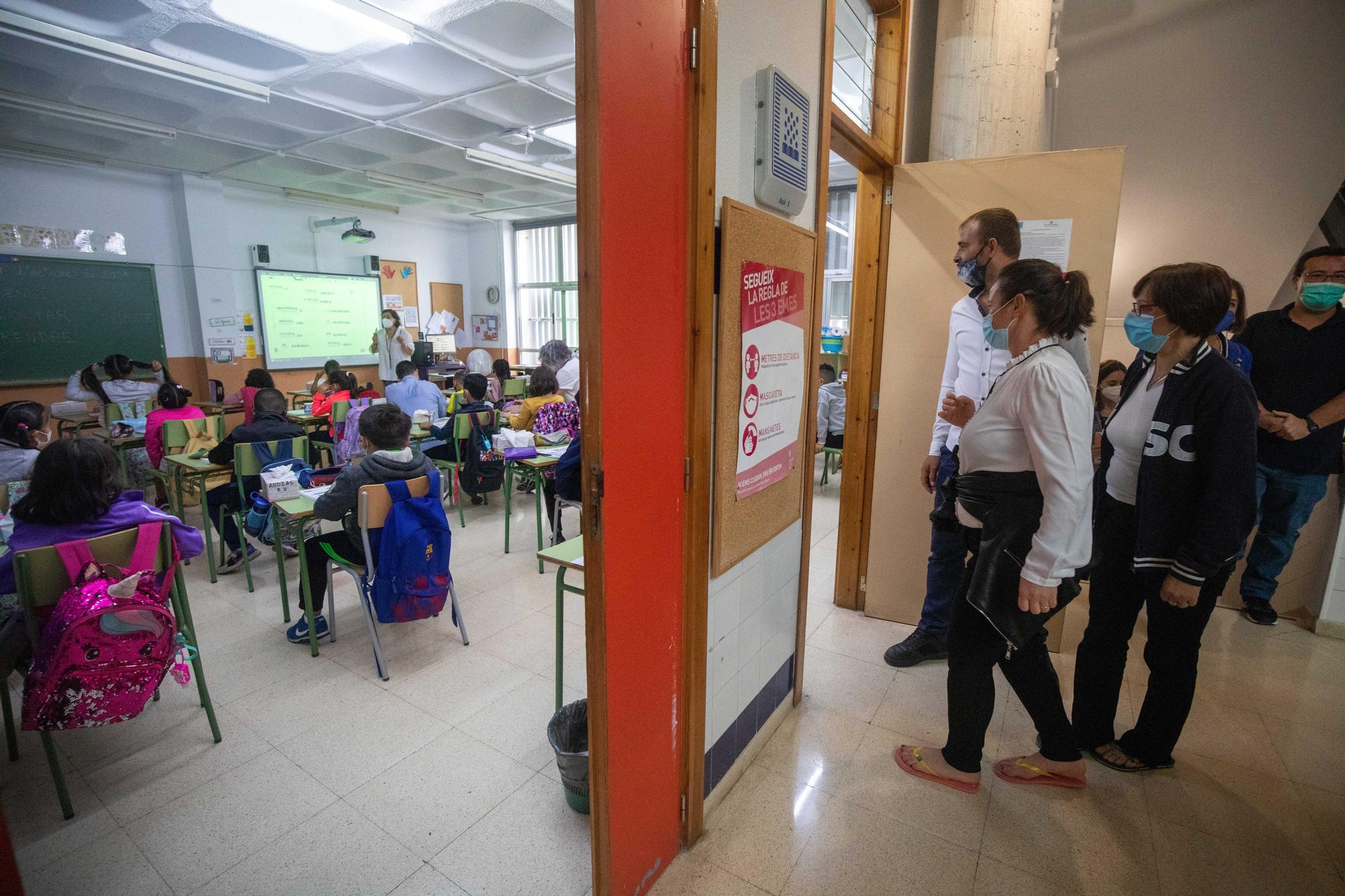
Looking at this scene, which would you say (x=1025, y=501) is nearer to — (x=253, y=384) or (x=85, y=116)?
(x=253, y=384)

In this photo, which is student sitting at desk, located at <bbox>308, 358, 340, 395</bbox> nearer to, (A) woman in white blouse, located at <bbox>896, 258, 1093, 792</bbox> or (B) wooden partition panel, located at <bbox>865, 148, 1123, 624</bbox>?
(B) wooden partition panel, located at <bbox>865, 148, 1123, 624</bbox>

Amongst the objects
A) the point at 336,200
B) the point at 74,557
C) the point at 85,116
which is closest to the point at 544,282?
the point at 336,200

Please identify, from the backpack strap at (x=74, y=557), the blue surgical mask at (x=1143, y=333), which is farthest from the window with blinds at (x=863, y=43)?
the backpack strap at (x=74, y=557)

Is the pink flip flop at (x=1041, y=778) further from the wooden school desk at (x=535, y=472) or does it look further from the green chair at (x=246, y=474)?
the green chair at (x=246, y=474)

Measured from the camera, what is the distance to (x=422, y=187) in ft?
24.9

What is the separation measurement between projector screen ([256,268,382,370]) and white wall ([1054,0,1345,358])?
8.54 metres

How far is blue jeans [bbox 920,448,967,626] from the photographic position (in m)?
2.55

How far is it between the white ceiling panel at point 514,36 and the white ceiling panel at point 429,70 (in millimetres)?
195

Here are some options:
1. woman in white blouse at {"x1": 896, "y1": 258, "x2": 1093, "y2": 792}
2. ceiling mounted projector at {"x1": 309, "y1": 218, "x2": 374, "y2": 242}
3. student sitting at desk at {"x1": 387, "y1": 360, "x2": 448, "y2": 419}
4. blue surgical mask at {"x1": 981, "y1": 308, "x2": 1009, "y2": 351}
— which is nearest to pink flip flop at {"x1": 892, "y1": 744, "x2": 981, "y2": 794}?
woman in white blouse at {"x1": 896, "y1": 258, "x2": 1093, "y2": 792}

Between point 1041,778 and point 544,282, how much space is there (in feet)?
31.8

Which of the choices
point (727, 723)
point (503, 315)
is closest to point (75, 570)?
point (727, 723)

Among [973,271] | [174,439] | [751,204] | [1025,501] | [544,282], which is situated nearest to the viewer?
[1025,501]

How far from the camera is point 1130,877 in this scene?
1591 mm

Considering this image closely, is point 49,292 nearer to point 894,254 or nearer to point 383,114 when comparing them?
point 383,114
